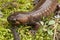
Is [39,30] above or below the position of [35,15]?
below

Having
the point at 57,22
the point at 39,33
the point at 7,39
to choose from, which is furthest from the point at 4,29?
the point at 57,22

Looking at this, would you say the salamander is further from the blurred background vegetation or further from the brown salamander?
the blurred background vegetation

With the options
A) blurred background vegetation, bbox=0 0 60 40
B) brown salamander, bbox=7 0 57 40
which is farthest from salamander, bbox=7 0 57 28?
blurred background vegetation, bbox=0 0 60 40

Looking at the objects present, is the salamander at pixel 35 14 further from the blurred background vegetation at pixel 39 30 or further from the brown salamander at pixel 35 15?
the blurred background vegetation at pixel 39 30

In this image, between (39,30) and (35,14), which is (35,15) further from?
(39,30)

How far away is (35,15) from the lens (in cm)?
459

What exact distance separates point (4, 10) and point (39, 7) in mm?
684

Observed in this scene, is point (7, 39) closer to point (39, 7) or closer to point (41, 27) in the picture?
point (41, 27)

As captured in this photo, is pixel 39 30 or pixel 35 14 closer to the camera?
pixel 39 30

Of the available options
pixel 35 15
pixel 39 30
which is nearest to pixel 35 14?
pixel 35 15

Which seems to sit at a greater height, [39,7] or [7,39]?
[39,7]

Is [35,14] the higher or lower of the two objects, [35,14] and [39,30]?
the higher

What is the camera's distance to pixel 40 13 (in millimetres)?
4645

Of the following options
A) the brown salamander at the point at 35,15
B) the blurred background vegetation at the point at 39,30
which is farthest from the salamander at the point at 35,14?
the blurred background vegetation at the point at 39,30
